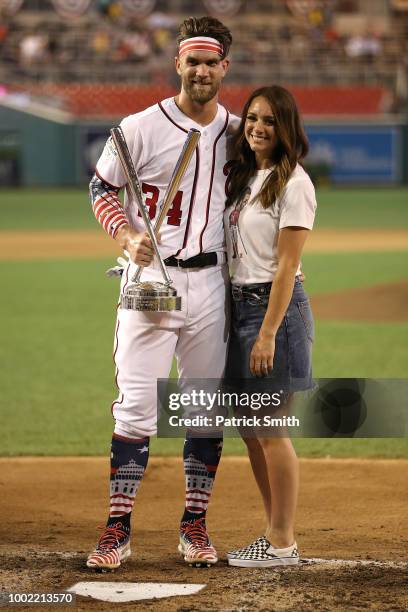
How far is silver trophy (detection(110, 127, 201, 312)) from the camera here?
3.92 meters

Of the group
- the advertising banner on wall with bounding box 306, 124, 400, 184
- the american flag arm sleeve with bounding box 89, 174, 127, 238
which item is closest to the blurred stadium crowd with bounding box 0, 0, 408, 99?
the advertising banner on wall with bounding box 306, 124, 400, 184

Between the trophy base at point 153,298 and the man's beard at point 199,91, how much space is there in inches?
29.5

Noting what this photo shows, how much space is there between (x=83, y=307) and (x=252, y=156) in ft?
26.5

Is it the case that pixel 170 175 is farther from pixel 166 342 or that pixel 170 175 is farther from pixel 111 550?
pixel 111 550

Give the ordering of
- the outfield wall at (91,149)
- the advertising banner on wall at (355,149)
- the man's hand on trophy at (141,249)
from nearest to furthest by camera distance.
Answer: the man's hand on trophy at (141,249), the outfield wall at (91,149), the advertising banner on wall at (355,149)

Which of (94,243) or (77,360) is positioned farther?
(94,243)

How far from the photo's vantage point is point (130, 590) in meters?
3.92

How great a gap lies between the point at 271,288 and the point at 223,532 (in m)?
1.29

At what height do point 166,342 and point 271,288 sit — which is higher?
point 271,288

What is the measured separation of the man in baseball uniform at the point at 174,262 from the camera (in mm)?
4180

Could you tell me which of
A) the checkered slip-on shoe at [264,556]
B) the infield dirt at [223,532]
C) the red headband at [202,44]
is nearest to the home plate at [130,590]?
the infield dirt at [223,532]

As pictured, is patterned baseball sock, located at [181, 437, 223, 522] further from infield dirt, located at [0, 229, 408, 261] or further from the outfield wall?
the outfield wall

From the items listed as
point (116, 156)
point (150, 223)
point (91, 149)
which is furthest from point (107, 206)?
point (91, 149)

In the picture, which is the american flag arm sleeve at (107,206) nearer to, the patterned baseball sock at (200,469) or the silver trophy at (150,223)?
the silver trophy at (150,223)
